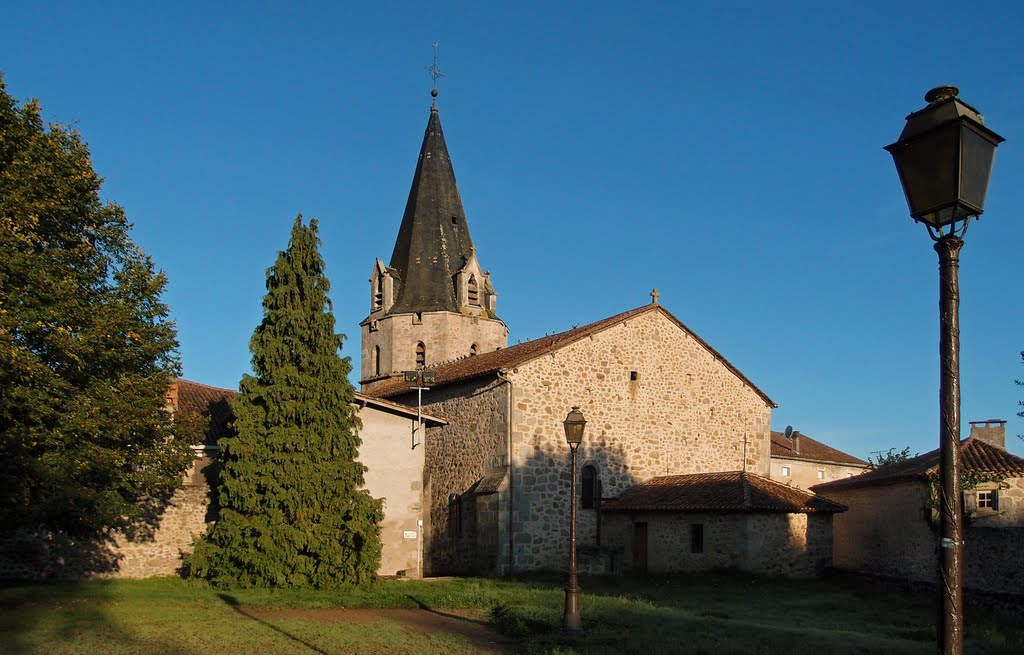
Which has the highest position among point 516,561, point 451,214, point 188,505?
point 451,214

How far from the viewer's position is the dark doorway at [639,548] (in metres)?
26.4

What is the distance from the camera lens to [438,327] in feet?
130

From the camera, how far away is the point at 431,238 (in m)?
41.4

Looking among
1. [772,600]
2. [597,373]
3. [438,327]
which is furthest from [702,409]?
[438,327]

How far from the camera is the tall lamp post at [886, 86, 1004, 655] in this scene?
4.28 m

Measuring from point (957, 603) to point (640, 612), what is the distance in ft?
42.0

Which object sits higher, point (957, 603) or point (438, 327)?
point (438, 327)

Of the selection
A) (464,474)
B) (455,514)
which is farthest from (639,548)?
(455,514)

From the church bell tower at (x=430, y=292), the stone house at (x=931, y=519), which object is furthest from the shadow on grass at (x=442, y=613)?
the church bell tower at (x=430, y=292)

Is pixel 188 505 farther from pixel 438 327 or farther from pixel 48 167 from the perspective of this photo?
pixel 438 327

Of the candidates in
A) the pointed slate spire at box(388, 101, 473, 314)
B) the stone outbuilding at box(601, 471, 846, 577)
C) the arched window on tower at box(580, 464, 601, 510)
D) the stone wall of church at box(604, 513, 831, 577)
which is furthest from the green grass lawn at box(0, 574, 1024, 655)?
the pointed slate spire at box(388, 101, 473, 314)

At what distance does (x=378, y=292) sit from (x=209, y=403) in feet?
45.2

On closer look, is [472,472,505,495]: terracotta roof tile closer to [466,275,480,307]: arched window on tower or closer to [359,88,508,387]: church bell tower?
[359,88,508,387]: church bell tower

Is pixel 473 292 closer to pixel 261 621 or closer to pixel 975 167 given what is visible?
pixel 261 621
